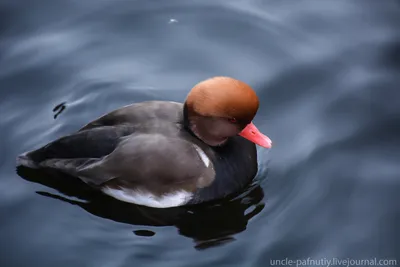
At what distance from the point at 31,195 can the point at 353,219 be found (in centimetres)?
227

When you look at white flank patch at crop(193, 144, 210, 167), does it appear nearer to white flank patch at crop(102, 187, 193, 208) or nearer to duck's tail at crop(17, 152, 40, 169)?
white flank patch at crop(102, 187, 193, 208)

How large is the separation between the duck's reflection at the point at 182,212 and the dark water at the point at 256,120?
12 mm

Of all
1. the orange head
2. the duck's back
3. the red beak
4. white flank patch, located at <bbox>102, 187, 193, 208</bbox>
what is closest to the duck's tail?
the duck's back

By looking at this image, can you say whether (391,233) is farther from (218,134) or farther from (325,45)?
(325,45)

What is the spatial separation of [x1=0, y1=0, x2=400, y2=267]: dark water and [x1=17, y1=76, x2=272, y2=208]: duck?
160 mm

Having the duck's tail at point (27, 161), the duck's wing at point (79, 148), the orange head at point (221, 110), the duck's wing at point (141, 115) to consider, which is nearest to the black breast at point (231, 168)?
the orange head at point (221, 110)

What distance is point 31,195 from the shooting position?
16.9 ft

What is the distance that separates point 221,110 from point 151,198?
0.78 metres

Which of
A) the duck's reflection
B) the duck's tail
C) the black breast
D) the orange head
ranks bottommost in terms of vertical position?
the duck's reflection

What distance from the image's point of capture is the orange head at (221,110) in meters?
4.84

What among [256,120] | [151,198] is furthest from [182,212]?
[256,120]

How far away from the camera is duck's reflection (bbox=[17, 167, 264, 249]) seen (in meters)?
4.89

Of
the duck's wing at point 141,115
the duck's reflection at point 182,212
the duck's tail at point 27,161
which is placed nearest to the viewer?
the duck's reflection at point 182,212

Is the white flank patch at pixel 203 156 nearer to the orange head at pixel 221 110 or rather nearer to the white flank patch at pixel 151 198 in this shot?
the orange head at pixel 221 110
